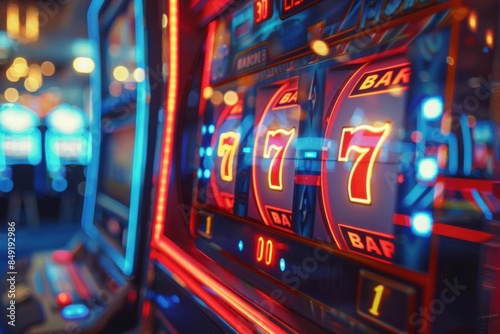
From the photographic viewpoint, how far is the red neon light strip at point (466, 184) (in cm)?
63

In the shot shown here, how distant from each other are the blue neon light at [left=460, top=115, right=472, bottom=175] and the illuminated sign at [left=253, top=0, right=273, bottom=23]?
2.36ft

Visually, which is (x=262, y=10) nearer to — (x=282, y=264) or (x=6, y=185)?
(x=282, y=264)

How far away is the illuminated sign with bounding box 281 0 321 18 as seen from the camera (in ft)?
3.54

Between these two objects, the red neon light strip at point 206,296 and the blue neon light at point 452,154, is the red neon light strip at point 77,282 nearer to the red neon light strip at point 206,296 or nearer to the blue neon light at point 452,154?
the red neon light strip at point 206,296

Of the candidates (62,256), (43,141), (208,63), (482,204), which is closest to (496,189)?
(482,204)

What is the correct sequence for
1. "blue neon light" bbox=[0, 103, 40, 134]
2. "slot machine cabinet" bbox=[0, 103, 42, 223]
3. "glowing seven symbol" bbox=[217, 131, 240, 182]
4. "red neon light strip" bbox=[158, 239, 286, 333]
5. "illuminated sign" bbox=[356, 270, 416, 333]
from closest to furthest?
"illuminated sign" bbox=[356, 270, 416, 333] < "red neon light strip" bbox=[158, 239, 286, 333] < "glowing seven symbol" bbox=[217, 131, 240, 182] < "slot machine cabinet" bbox=[0, 103, 42, 223] < "blue neon light" bbox=[0, 103, 40, 134]

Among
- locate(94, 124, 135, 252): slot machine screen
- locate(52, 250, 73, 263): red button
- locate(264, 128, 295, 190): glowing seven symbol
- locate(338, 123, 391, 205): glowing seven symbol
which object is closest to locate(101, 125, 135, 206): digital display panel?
locate(94, 124, 135, 252): slot machine screen

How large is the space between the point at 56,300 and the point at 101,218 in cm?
75

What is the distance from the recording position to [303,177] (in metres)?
1.07

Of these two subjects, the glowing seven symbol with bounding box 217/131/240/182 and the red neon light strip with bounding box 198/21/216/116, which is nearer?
the glowing seven symbol with bounding box 217/131/240/182

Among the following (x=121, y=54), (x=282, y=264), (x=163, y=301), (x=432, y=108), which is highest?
(x=121, y=54)

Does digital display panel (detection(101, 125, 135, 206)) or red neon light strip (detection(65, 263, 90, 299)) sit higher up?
digital display panel (detection(101, 125, 135, 206))

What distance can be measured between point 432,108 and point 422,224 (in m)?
0.19

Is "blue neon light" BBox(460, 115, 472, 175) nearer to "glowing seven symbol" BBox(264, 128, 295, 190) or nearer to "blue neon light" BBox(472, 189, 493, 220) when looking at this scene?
"blue neon light" BBox(472, 189, 493, 220)
